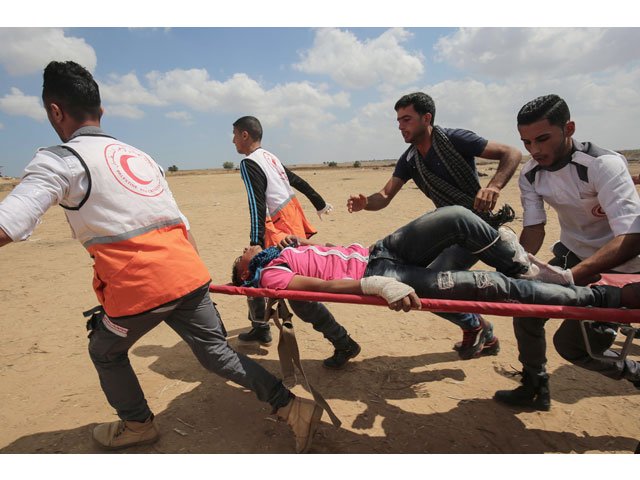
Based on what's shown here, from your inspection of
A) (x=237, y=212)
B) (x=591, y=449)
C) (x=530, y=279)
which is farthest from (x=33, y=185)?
(x=237, y=212)

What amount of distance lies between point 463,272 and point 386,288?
1.83 feet

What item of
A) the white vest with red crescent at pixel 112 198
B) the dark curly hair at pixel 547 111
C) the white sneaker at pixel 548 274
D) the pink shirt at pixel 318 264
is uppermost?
the dark curly hair at pixel 547 111

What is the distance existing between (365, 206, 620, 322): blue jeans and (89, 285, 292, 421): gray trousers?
40.6 inches

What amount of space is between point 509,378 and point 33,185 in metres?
3.53

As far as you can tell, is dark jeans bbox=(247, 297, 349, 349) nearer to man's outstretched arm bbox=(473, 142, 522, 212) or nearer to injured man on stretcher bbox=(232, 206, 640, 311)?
injured man on stretcher bbox=(232, 206, 640, 311)

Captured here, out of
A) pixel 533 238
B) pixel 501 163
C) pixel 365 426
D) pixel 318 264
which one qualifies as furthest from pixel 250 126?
pixel 365 426

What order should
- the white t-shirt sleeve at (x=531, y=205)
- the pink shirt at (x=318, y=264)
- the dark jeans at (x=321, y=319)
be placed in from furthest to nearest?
the dark jeans at (x=321, y=319)
the white t-shirt sleeve at (x=531, y=205)
the pink shirt at (x=318, y=264)

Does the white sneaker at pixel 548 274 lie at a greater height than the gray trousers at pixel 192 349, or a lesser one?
greater

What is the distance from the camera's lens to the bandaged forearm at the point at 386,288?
2318 millimetres

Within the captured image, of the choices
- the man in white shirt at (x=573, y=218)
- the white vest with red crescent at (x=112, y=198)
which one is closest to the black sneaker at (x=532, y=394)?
the man in white shirt at (x=573, y=218)

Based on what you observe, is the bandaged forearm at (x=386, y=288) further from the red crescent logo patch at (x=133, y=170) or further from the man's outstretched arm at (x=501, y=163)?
the red crescent logo patch at (x=133, y=170)

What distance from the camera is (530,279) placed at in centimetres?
255

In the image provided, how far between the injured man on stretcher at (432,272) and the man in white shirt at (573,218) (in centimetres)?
21

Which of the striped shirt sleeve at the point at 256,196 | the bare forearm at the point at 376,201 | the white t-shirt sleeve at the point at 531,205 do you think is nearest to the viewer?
the white t-shirt sleeve at the point at 531,205
